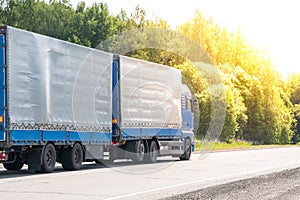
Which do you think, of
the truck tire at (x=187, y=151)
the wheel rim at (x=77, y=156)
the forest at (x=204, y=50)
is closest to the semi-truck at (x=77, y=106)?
the wheel rim at (x=77, y=156)

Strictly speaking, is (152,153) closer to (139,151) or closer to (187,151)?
(139,151)

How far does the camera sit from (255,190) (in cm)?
1467

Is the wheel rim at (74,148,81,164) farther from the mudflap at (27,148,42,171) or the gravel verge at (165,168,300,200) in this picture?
the gravel verge at (165,168,300,200)

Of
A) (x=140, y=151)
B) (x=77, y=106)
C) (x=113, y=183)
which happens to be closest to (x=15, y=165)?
(x=77, y=106)

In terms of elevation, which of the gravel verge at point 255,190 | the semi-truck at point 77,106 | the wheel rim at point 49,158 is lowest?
the gravel verge at point 255,190

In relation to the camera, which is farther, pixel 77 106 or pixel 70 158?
pixel 77 106

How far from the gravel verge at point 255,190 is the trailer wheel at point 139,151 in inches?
302

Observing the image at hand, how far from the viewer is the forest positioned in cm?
5869

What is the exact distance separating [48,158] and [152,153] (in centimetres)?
720

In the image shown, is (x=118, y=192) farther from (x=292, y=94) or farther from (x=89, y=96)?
(x=292, y=94)

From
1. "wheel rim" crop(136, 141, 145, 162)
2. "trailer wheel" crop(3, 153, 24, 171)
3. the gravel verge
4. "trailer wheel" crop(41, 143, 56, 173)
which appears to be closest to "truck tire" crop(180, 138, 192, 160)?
"wheel rim" crop(136, 141, 145, 162)

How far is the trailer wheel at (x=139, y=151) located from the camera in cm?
2516

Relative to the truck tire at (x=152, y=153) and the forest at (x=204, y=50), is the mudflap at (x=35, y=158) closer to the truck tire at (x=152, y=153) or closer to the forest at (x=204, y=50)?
the truck tire at (x=152, y=153)

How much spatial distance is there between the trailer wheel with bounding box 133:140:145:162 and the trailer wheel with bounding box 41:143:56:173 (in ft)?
18.2
